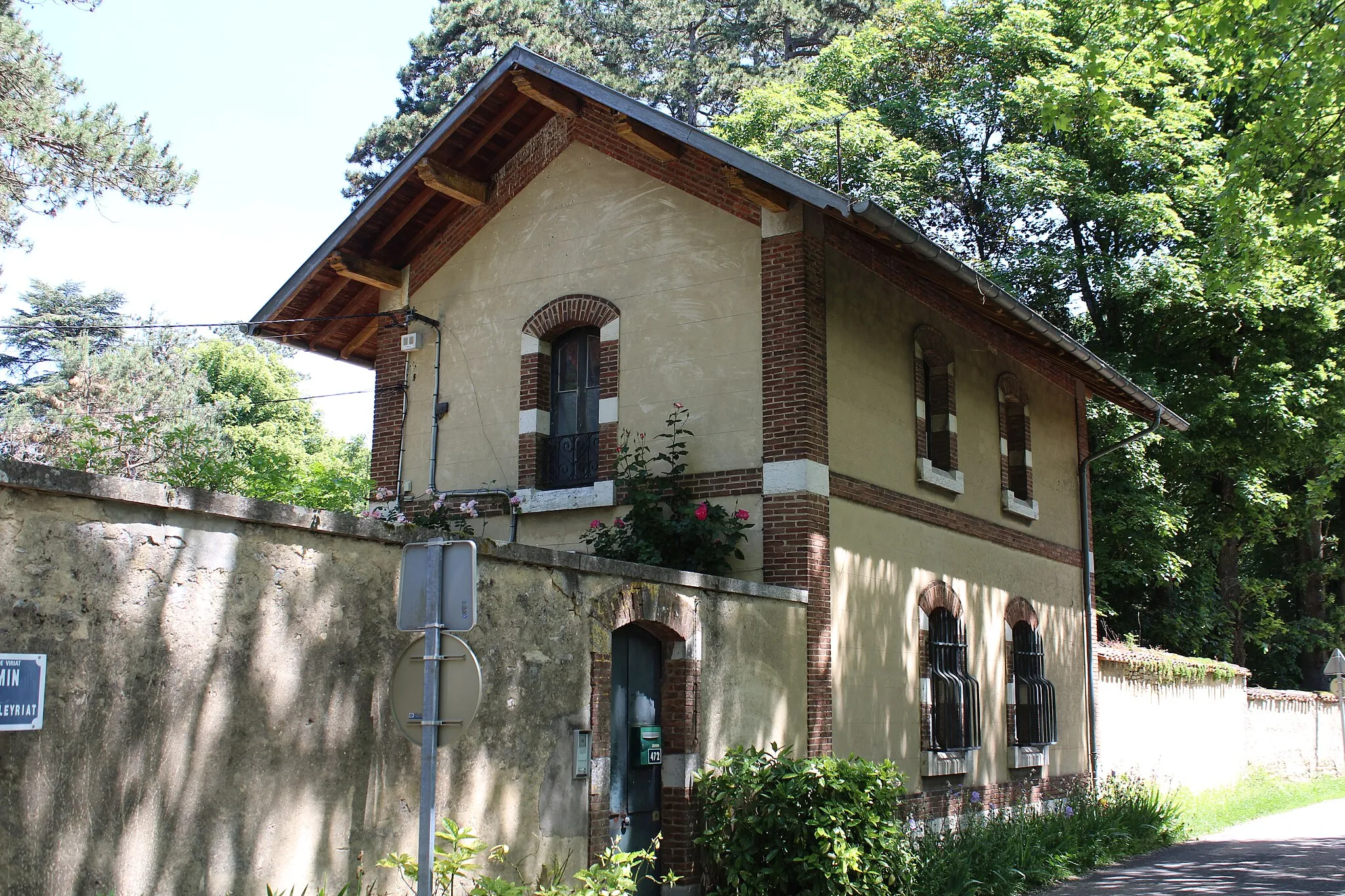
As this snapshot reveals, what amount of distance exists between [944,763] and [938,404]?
156 inches

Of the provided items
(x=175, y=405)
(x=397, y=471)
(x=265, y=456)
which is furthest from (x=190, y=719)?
(x=175, y=405)

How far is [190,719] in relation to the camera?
19.9 feet

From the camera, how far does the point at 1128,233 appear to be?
2145 centimetres

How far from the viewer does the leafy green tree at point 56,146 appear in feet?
47.9

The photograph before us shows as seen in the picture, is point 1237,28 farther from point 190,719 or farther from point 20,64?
point 20,64

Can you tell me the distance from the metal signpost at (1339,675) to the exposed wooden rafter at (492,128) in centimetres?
1947

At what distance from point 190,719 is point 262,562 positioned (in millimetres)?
863

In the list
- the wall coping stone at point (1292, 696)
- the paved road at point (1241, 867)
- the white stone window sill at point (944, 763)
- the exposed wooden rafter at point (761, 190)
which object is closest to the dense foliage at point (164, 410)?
the exposed wooden rafter at point (761, 190)

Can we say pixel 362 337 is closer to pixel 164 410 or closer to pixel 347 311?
pixel 347 311

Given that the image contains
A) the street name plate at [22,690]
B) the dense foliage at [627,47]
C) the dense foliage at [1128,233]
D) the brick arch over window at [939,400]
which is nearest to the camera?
the street name plate at [22,690]

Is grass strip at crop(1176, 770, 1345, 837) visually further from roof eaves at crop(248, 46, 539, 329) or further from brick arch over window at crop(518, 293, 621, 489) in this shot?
roof eaves at crop(248, 46, 539, 329)

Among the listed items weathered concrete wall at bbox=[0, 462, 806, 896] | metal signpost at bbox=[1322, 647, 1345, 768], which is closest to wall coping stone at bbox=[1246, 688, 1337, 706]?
metal signpost at bbox=[1322, 647, 1345, 768]

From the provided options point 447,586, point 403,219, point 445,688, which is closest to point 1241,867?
point 445,688

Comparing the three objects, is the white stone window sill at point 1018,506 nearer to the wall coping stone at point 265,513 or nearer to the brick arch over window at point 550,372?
the brick arch over window at point 550,372
